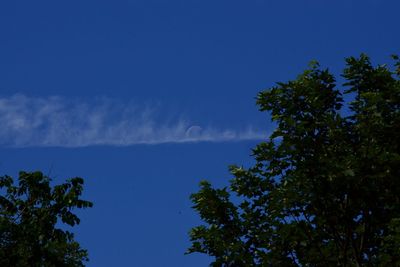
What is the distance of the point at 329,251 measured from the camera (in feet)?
61.6

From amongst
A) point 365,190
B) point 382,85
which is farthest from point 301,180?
point 382,85

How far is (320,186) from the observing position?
720 inches

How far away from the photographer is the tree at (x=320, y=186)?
59.3ft

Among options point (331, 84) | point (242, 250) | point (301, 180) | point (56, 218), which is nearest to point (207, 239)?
point (242, 250)

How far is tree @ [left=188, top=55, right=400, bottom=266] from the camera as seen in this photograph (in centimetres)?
1808

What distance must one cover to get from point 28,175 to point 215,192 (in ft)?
20.3

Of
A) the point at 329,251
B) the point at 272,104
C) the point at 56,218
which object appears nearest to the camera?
the point at 56,218

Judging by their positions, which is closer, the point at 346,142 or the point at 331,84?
the point at 346,142

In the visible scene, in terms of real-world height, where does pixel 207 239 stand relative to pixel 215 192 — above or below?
below

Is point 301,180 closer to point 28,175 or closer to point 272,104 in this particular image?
point 272,104

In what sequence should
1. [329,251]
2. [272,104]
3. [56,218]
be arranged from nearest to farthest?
[56,218]
[329,251]
[272,104]

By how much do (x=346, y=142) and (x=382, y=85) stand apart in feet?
8.39

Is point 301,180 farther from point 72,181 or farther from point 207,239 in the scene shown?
point 72,181

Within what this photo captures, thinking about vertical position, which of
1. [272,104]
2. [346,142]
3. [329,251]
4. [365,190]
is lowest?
[329,251]
